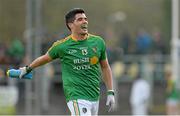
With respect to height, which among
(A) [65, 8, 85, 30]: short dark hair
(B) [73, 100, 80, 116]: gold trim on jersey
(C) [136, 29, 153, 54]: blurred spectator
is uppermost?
(A) [65, 8, 85, 30]: short dark hair

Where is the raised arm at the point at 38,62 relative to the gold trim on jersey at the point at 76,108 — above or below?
above

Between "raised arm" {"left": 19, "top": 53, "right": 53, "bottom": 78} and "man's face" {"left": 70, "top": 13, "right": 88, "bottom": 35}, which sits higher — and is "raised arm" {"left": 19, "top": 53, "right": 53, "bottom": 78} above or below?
below

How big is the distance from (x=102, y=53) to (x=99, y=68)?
349 mm

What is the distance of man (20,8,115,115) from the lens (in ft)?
39.4

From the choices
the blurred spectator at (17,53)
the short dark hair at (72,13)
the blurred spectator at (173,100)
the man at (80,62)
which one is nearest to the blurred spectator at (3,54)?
the blurred spectator at (17,53)

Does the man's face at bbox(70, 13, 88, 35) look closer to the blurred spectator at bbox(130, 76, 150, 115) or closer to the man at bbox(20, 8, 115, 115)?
the man at bbox(20, 8, 115, 115)

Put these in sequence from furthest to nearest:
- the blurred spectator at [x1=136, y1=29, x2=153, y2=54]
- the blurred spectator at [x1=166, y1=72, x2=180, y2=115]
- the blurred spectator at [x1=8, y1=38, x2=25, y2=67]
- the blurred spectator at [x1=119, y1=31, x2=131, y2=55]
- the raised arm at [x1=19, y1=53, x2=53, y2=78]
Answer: the blurred spectator at [x1=136, y1=29, x2=153, y2=54] < the blurred spectator at [x1=119, y1=31, x2=131, y2=55] < the blurred spectator at [x1=8, y1=38, x2=25, y2=67] < the blurred spectator at [x1=166, y1=72, x2=180, y2=115] < the raised arm at [x1=19, y1=53, x2=53, y2=78]

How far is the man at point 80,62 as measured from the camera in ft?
39.4

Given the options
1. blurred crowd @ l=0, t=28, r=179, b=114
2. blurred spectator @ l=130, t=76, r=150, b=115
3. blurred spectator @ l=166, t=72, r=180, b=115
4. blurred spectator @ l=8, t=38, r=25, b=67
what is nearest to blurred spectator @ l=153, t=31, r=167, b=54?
blurred crowd @ l=0, t=28, r=179, b=114

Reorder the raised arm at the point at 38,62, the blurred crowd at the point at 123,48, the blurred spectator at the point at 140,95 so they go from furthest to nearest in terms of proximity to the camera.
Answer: the blurred spectator at the point at 140,95 < the blurred crowd at the point at 123,48 < the raised arm at the point at 38,62

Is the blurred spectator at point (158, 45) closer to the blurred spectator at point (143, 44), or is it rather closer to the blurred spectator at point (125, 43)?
the blurred spectator at point (143, 44)

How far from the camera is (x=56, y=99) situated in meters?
26.7

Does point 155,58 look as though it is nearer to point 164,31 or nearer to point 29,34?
point 164,31

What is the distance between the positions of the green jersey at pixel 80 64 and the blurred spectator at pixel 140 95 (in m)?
14.1
